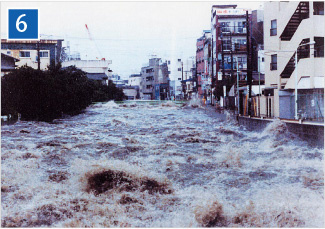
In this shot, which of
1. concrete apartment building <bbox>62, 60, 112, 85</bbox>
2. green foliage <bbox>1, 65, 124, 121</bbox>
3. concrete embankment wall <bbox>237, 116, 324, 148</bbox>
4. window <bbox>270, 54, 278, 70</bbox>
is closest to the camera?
concrete embankment wall <bbox>237, 116, 324, 148</bbox>

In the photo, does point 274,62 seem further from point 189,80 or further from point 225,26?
point 189,80

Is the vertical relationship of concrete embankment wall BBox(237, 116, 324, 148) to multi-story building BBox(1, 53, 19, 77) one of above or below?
below

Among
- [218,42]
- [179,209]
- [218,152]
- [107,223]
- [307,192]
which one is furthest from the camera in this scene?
[218,42]

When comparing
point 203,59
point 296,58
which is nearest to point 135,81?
point 203,59

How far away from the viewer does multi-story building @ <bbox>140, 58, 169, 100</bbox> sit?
300 feet

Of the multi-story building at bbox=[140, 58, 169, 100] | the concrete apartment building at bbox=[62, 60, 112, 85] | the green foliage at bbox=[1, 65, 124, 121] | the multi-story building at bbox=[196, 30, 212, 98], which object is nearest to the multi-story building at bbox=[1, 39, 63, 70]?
the green foliage at bbox=[1, 65, 124, 121]

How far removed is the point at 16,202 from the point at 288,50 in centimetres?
1905

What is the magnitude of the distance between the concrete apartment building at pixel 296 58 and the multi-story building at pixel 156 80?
64.9 metres

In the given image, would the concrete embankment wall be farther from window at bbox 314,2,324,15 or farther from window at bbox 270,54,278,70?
window at bbox 270,54,278,70

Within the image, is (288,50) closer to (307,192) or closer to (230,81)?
(307,192)

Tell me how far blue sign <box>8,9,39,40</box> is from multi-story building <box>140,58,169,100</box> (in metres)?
83.3

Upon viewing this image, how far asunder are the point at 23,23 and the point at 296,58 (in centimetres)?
1572

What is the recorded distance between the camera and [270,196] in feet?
28.6

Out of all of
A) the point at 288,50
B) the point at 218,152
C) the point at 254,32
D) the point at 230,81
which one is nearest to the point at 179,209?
the point at 218,152
